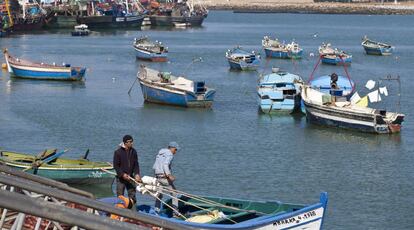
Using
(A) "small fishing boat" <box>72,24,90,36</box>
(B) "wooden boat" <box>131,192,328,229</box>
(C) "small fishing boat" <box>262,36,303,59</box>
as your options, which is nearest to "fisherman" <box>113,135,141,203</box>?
(B) "wooden boat" <box>131,192,328,229</box>

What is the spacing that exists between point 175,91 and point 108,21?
3033 inches

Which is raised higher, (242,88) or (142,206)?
(142,206)

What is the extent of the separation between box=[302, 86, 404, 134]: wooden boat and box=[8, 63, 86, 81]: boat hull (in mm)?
18953

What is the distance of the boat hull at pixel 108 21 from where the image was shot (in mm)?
116750

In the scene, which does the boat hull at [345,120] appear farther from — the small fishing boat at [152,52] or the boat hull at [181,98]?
the small fishing boat at [152,52]

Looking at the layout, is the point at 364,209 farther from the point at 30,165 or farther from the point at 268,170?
the point at 30,165

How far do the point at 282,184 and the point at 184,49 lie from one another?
61.0 m

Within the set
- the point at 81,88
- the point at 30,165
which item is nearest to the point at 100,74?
the point at 81,88

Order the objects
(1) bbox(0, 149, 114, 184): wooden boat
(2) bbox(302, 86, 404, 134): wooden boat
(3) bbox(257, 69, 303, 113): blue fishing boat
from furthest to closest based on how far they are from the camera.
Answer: (3) bbox(257, 69, 303, 113): blue fishing boat, (2) bbox(302, 86, 404, 134): wooden boat, (1) bbox(0, 149, 114, 184): wooden boat

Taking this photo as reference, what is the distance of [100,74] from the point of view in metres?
61.4

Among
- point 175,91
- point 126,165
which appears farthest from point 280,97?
point 126,165

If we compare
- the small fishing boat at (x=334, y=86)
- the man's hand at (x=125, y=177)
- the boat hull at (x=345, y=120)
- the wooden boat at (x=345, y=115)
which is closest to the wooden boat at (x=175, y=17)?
the small fishing boat at (x=334, y=86)

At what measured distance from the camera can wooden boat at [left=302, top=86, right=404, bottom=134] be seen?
118 ft

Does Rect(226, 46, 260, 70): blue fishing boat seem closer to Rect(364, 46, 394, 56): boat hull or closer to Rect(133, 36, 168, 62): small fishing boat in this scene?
Rect(133, 36, 168, 62): small fishing boat
